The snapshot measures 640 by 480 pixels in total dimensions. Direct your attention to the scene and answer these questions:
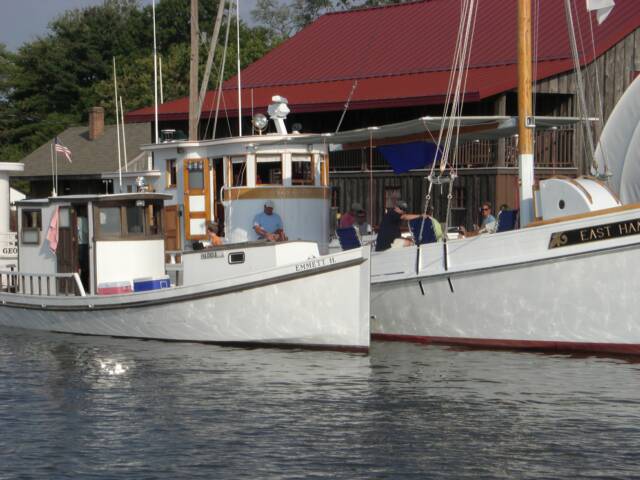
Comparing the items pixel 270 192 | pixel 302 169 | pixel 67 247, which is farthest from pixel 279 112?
pixel 67 247

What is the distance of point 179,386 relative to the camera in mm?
15539

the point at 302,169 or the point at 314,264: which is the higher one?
the point at 302,169

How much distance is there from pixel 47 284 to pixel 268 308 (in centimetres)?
490

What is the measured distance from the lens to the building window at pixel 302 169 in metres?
22.3

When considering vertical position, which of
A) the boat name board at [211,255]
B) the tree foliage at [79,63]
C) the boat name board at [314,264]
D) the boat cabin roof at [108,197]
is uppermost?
the tree foliage at [79,63]

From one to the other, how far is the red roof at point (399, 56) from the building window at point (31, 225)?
11391mm

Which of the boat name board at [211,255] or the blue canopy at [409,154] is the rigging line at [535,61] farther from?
the boat name board at [211,255]

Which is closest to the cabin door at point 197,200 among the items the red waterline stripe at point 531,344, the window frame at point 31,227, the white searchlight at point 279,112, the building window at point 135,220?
the white searchlight at point 279,112

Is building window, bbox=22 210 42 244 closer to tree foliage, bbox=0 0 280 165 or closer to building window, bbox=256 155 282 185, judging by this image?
building window, bbox=256 155 282 185

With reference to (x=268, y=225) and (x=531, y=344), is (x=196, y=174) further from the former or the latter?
(x=531, y=344)

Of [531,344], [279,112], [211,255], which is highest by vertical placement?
[279,112]

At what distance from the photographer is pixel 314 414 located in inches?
541

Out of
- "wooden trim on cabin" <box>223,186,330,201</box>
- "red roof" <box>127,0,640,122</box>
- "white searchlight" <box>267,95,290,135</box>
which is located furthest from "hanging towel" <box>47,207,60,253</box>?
"red roof" <box>127,0,640,122</box>

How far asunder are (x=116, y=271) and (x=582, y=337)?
7.85 m
